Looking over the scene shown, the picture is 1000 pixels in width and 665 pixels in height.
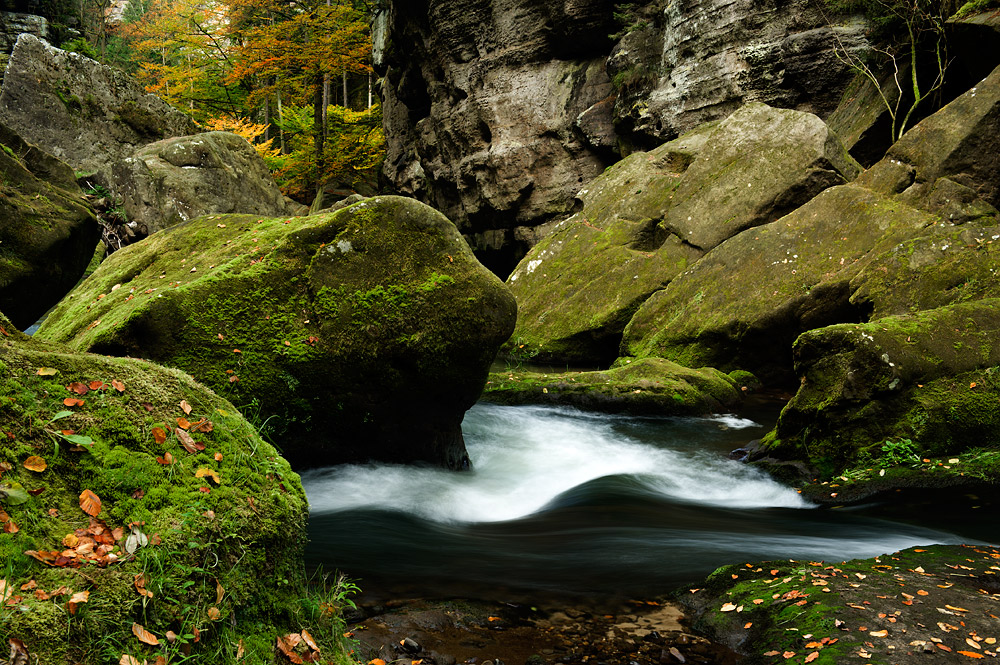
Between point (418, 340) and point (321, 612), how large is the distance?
379 centimetres

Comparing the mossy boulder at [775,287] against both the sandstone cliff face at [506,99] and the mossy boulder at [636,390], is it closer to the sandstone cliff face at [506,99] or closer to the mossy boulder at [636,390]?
the mossy boulder at [636,390]

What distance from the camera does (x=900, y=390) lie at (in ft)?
22.7

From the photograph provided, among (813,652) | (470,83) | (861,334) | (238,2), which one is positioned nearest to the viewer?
(813,652)

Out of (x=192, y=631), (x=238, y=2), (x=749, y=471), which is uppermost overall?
(x=238, y=2)

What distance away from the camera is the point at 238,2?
27.7 meters

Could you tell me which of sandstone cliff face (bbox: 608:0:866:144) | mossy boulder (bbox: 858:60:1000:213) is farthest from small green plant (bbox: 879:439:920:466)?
sandstone cliff face (bbox: 608:0:866:144)

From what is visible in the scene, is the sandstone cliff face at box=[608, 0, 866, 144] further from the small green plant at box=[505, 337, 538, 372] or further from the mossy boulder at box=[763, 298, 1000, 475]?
the mossy boulder at box=[763, 298, 1000, 475]

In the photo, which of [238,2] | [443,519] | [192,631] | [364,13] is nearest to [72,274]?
[443,519]

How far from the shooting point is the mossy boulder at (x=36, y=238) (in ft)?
22.3

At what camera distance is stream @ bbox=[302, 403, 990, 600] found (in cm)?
487

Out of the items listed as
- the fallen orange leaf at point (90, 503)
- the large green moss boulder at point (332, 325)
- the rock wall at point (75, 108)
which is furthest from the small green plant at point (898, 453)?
the rock wall at point (75, 108)

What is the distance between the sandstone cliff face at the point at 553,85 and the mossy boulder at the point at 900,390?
41.8ft

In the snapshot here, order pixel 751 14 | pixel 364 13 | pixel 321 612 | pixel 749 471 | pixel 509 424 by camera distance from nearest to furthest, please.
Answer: pixel 321 612, pixel 749 471, pixel 509 424, pixel 751 14, pixel 364 13

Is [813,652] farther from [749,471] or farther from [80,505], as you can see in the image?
[749,471]
